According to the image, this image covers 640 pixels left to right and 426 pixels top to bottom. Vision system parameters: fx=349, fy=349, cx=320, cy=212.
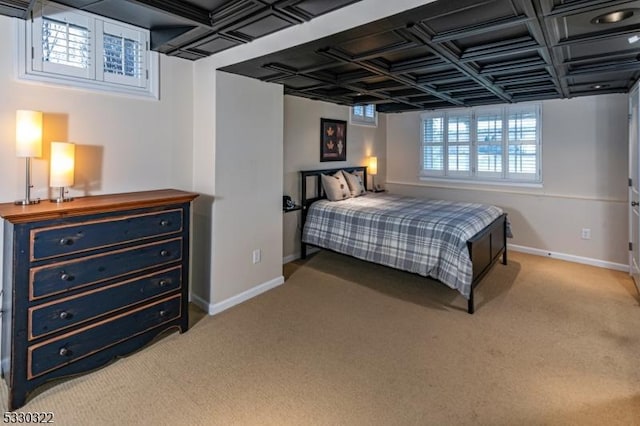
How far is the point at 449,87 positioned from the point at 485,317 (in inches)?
106

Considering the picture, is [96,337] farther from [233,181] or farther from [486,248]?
[486,248]

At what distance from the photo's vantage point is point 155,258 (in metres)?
2.54

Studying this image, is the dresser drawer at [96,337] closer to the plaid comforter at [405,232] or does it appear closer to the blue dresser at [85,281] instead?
the blue dresser at [85,281]

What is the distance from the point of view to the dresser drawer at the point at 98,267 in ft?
6.57

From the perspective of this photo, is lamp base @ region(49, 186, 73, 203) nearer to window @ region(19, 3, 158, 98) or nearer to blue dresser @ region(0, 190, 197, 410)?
blue dresser @ region(0, 190, 197, 410)

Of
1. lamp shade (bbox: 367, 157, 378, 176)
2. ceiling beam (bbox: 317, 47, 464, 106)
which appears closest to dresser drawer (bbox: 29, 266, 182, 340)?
ceiling beam (bbox: 317, 47, 464, 106)

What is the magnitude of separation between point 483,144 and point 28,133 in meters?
5.54

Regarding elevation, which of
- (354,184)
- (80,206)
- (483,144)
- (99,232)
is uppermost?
(483,144)

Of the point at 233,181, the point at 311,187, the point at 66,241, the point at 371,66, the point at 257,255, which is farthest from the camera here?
the point at 311,187

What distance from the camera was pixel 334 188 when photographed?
16.1 feet

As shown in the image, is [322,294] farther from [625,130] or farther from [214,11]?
[625,130]

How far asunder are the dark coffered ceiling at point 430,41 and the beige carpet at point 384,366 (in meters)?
2.21

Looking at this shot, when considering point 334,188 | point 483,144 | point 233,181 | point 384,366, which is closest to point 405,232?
point 334,188

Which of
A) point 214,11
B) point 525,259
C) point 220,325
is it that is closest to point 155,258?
point 220,325
